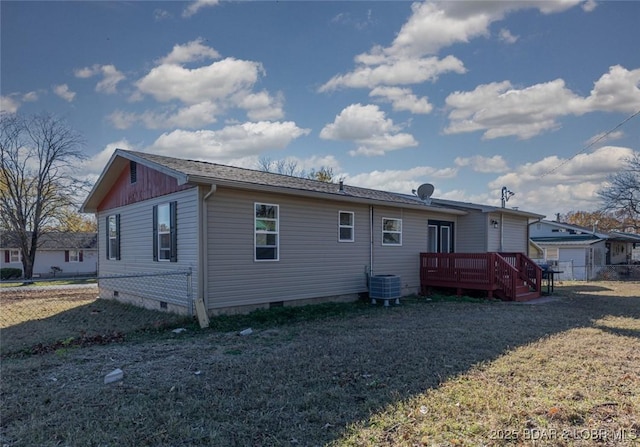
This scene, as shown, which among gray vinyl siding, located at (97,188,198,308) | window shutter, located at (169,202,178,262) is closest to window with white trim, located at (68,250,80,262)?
gray vinyl siding, located at (97,188,198,308)

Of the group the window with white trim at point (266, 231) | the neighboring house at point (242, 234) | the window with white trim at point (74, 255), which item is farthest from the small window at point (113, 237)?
the window with white trim at point (74, 255)

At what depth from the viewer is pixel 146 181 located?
34.2 feet

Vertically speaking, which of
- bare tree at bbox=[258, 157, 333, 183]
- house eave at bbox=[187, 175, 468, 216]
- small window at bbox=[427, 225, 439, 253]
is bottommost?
small window at bbox=[427, 225, 439, 253]

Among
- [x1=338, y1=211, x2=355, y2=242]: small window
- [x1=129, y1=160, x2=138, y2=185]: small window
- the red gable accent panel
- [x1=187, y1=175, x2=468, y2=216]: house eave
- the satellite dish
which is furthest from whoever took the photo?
the satellite dish

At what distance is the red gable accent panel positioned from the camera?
9.52 meters

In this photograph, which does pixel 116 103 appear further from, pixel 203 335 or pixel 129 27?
pixel 203 335

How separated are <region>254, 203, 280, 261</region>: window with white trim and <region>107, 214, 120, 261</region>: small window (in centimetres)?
537

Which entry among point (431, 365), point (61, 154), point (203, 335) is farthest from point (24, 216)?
point (431, 365)

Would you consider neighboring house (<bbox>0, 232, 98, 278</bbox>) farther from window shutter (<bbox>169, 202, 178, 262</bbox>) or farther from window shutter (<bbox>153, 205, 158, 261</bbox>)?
window shutter (<bbox>169, 202, 178, 262</bbox>)

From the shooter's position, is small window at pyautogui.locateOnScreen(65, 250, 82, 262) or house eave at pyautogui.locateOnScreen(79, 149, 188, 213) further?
small window at pyautogui.locateOnScreen(65, 250, 82, 262)

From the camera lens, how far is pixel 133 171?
11.1m

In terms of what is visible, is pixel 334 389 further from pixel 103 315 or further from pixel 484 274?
pixel 484 274

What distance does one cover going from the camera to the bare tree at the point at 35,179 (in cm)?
2562

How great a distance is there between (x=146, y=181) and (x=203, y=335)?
5.03 metres
